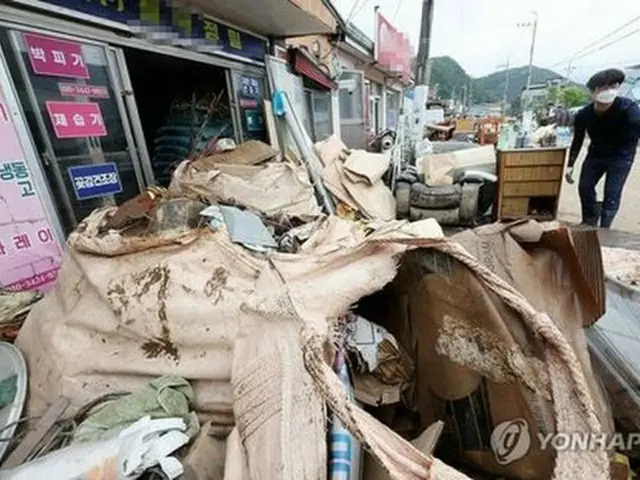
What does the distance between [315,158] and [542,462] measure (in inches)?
127

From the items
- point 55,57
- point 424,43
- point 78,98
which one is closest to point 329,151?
point 78,98

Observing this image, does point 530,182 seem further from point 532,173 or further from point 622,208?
point 622,208

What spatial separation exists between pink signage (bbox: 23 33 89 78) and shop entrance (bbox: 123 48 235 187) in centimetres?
141

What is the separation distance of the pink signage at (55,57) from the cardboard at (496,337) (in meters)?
2.15

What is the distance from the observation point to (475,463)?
107 cm

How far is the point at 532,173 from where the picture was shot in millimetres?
3959

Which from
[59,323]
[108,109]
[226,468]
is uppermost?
[108,109]

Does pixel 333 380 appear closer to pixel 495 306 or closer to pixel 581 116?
pixel 495 306

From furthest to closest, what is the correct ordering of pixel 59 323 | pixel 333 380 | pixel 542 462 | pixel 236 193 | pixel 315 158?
pixel 315 158 < pixel 236 193 < pixel 59 323 < pixel 542 462 < pixel 333 380

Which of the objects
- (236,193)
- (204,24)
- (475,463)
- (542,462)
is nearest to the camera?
(542,462)

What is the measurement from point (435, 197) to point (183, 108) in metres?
2.86

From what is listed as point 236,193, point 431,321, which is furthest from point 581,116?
point 431,321

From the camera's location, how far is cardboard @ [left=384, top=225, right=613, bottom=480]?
90 cm

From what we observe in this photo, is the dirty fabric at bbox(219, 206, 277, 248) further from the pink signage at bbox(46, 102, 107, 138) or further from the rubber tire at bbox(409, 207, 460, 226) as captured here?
the rubber tire at bbox(409, 207, 460, 226)
